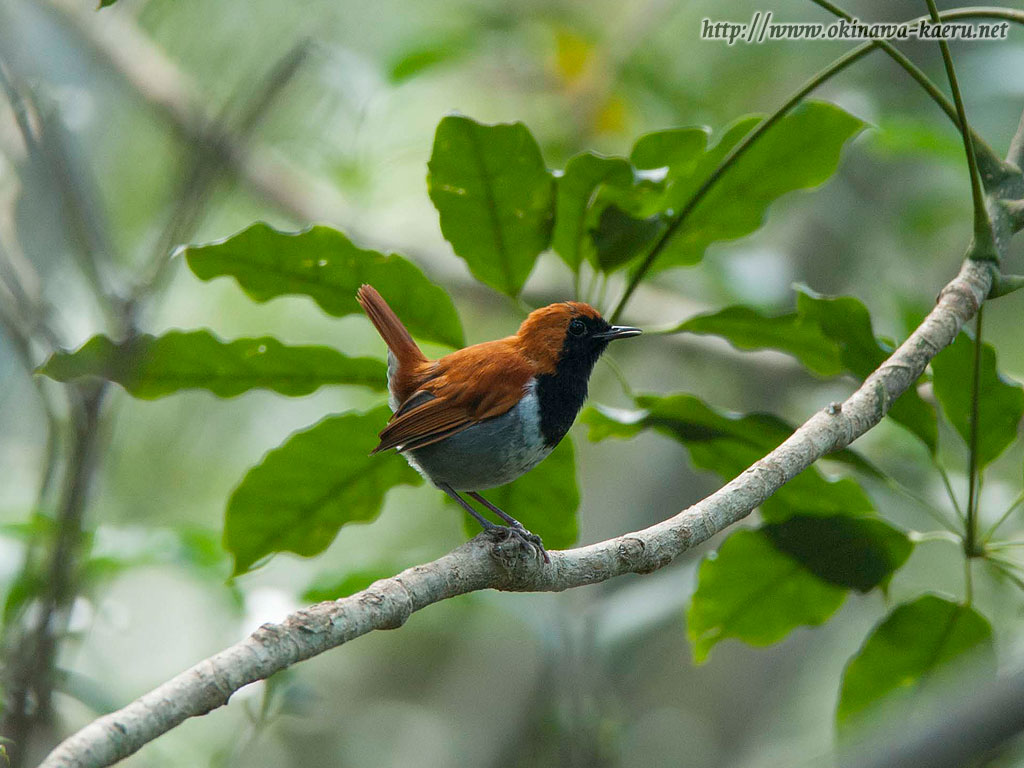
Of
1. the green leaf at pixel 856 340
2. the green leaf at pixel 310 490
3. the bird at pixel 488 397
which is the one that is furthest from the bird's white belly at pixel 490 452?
the green leaf at pixel 856 340

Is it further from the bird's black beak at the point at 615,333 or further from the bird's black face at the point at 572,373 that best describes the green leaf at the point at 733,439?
the bird's black beak at the point at 615,333

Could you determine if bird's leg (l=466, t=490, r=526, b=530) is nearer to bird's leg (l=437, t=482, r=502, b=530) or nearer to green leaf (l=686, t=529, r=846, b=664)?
bird's leg (l=437, t=482, r=502, b=530)

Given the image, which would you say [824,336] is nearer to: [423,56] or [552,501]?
[552,501]

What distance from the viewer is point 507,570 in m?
2.06

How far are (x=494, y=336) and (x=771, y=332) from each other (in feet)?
14.0

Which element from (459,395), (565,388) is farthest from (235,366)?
(565,388)

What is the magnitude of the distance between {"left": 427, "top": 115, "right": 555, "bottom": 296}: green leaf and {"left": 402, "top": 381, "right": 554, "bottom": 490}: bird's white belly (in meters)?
0.40

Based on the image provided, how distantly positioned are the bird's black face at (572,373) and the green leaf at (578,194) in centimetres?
25

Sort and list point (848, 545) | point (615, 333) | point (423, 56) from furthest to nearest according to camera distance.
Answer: point (423, 56) → point (615, 333) → point (848, 545)

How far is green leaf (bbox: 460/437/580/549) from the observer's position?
114 inches

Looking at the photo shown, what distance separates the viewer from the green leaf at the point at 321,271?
2604 millimetres

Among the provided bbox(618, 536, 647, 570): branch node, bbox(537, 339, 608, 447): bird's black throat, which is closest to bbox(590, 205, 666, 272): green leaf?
bbox(537, 339, 608, 447): bird's black throat

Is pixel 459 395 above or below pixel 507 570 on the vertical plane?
above

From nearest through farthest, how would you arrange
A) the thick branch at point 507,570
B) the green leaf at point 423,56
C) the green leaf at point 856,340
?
the thick branch at point 507,570 < the green leaf at point 856,340 < the green leaf at point 423,56
